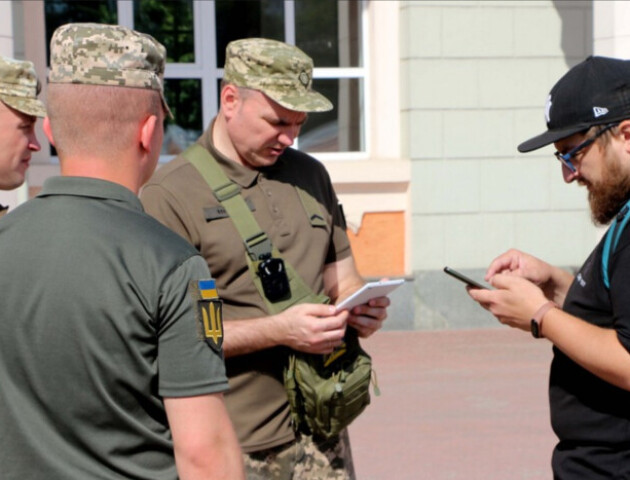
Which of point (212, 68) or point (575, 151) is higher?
point (212, 68)

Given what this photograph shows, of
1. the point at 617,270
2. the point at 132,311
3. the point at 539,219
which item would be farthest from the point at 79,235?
the point at 539,219

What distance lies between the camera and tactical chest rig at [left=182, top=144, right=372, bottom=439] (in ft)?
11.3

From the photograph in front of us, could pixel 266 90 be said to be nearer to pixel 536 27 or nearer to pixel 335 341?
pixel 335 341

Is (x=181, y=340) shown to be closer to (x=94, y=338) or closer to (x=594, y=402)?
(x=94, y=338)

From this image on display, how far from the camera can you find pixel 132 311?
2162 millimetres

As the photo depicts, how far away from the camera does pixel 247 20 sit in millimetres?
10633

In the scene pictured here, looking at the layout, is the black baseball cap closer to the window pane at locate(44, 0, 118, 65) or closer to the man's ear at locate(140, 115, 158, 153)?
the man's ear at locate(140, 115, 158, 153)

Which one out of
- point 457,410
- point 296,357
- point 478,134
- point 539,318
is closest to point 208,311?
point 539,318

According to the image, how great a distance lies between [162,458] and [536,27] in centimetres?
887

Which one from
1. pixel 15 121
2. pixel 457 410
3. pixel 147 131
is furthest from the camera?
pixel 457 410

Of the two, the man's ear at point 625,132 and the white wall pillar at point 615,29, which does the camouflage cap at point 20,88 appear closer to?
the man's ear at point 625,132

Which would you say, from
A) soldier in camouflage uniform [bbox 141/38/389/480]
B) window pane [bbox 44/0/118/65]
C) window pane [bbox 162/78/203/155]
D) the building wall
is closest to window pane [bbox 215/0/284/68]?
window pane [bbox 162/78/203/155]

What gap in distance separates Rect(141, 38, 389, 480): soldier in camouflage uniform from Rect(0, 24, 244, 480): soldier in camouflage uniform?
1.13 meters

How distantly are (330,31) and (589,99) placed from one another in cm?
801
